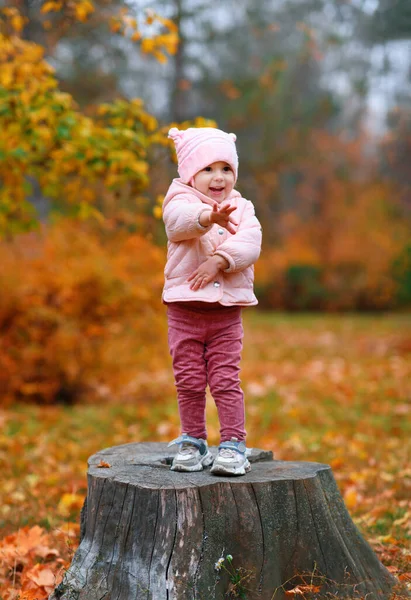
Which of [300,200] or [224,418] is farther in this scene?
[300,200]

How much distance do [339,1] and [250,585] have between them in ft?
35.9

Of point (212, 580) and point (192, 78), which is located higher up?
point (192, 78)

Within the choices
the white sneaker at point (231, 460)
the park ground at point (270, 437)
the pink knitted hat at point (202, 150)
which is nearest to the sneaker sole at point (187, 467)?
the white sneaker at point (231, 460)

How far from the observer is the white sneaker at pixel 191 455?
3000mm

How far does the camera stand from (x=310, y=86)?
782 inches

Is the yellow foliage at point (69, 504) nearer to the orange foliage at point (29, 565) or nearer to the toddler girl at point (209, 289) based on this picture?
the orange foliage at point (29, 565)

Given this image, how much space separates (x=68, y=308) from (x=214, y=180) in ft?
15.4

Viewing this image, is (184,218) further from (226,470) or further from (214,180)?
(226,470)

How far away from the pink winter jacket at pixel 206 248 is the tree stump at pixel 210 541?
75cm

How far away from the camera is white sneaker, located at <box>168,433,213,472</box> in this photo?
3.00 metres

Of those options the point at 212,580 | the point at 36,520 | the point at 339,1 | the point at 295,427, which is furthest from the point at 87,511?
the point at 339,1

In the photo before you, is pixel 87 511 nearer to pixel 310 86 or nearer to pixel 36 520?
pixel 36 520

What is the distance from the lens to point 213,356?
3.00 meters

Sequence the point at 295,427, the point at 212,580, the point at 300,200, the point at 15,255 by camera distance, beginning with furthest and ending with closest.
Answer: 1. the point at 300,200
2. the point at 15,255
3. the point at 295,427
4. the point at 212,580
